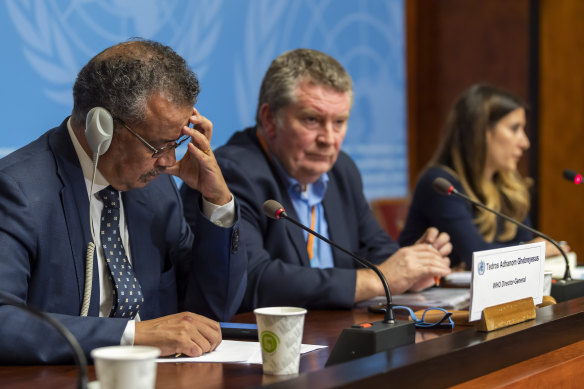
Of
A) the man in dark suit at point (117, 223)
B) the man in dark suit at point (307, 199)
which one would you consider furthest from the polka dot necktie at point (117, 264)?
the man in dark suit at point (307, 199)

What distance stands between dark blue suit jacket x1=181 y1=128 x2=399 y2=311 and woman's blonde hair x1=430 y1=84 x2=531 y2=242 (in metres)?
0.73

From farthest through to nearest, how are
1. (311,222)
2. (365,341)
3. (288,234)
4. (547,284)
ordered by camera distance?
(311,222) → (288,234) → (547,284) → (365,341)

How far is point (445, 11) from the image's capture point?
19.3 ft

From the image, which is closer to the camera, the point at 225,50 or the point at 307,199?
the point at 307,199

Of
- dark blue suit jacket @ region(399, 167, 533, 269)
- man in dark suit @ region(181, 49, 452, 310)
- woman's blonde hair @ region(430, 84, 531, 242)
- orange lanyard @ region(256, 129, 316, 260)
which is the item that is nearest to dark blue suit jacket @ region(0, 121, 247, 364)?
man in dark suit @ region(181, 49, 452, 310)

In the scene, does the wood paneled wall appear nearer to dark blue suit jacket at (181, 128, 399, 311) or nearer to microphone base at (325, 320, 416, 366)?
dark blue suit jacket at (181, 128, 399, 311)

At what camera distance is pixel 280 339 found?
4.28ft

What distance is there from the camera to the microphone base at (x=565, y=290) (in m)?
2.14

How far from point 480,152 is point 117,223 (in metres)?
1.99

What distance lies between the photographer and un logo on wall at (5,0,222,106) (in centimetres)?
287

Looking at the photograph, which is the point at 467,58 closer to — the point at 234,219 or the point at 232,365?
the point at 234,219

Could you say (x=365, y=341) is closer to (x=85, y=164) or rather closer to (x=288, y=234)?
(x=85, y=164)

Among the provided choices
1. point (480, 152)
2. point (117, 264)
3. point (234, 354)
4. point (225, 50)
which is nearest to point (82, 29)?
point (225, 50)

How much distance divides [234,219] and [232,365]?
0.64 m
